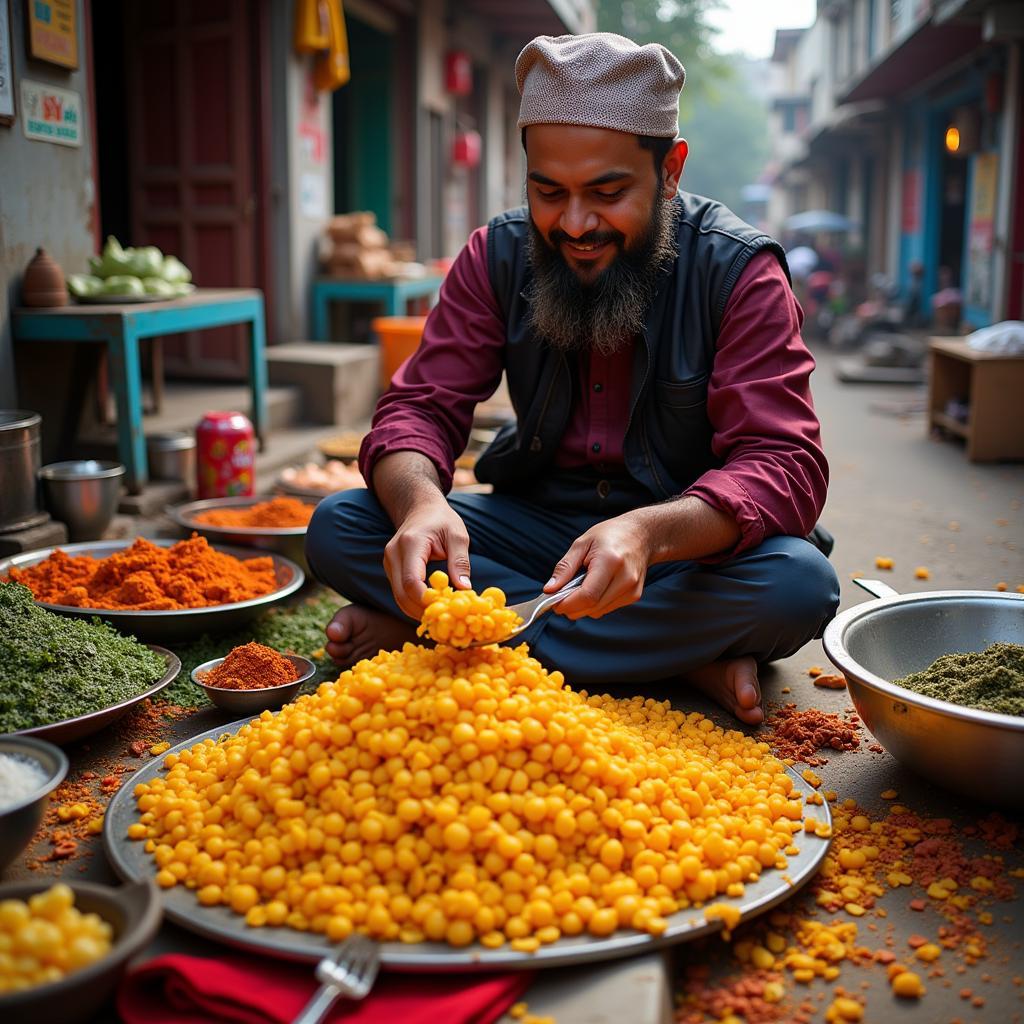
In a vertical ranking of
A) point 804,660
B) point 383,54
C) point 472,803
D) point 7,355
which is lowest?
point 804,660

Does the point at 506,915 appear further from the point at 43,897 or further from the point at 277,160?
the point at 277,160

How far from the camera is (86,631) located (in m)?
2.71

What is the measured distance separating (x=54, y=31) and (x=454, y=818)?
4.26 meters

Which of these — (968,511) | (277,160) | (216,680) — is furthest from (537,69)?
(277,160)

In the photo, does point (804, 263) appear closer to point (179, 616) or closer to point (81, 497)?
point (81, 497)

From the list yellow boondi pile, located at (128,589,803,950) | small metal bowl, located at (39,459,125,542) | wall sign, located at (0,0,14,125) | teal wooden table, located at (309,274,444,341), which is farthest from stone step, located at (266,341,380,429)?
yellow boondi pile, located at (128,589,803,950)

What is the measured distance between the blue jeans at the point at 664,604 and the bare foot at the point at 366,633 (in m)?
0.04

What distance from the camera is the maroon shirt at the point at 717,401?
2703 mm

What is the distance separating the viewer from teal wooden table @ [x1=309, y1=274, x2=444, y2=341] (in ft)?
27.3

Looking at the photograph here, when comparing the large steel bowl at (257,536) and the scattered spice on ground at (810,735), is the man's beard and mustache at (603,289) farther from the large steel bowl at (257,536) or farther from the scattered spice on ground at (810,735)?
the large steel bowl at (257,536)

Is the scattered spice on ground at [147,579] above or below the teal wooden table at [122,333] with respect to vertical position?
below

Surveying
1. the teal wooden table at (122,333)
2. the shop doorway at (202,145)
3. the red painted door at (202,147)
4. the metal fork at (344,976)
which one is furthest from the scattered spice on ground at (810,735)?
the shop doorway at (202,145)

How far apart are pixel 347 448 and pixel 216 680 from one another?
306 centimetres

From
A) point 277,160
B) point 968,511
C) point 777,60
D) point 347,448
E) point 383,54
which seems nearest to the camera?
point 968,511
